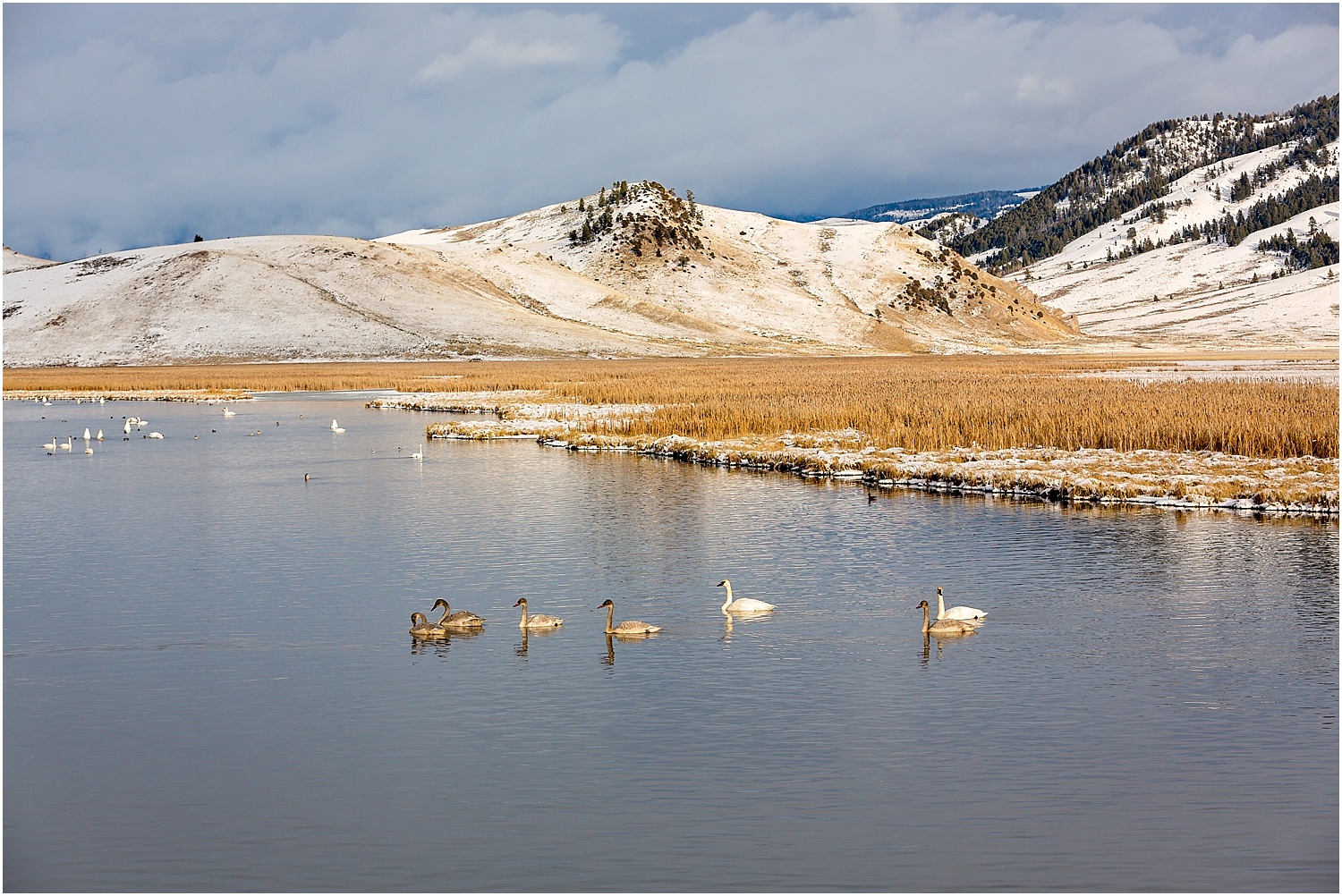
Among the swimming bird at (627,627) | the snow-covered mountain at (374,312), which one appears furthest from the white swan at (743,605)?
the snow-covered mountain at (374,312)

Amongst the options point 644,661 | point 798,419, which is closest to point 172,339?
point 798,419

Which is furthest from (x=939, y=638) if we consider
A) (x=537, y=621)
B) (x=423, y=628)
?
(x=423, y=628)

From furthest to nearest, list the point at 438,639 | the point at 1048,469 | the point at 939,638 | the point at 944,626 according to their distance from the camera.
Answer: the point at 1048,469 < the point at 438,639 < the point at 944,626 < the point at 939,638

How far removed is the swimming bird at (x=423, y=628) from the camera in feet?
61.3

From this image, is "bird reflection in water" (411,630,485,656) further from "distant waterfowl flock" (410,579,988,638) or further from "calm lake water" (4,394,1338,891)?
"calm lake water" (4,394,1338,891)

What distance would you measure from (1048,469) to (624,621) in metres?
18.5

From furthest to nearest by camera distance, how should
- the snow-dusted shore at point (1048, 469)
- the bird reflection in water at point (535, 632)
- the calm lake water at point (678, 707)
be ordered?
the snow-dusted shore at point (1048, 469), the bird reflection in water at point (535, 632), the calm lake water at point (678, 707)

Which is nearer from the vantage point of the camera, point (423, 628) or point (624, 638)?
point (624, 638)

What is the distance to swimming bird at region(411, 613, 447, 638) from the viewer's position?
18.7 meters

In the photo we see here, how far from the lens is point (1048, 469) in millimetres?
34594

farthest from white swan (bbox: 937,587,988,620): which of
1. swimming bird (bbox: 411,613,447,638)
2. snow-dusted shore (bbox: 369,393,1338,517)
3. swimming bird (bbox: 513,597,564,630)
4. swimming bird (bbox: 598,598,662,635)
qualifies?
snow-dusted shore (bbox: 369,393,1338,517)

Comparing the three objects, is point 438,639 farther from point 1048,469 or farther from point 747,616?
point 1048,469

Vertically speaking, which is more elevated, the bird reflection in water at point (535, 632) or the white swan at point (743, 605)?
the white swan at point (743, 605)

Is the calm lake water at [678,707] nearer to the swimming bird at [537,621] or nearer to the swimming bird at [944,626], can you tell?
the swimming bird at [537,621]
